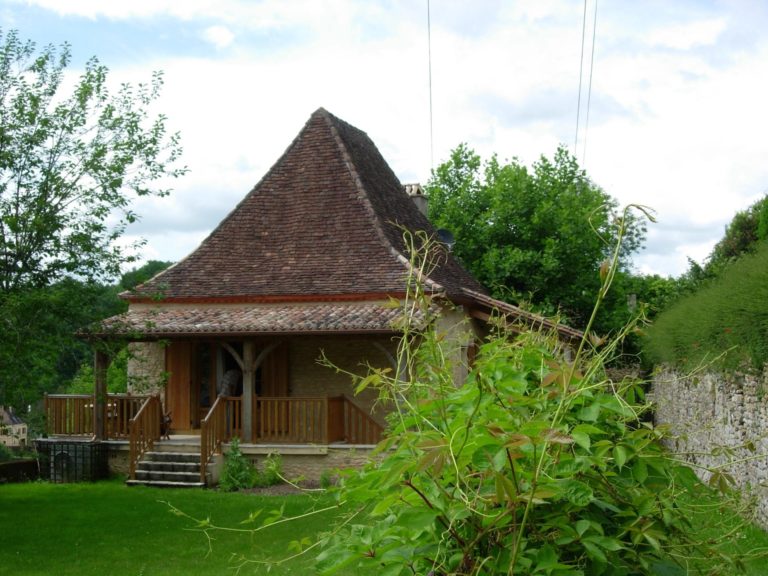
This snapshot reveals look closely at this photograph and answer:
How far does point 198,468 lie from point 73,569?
21.8 feet

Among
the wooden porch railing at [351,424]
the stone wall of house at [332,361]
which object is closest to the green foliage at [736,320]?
the wooden porch railing at [351,424]

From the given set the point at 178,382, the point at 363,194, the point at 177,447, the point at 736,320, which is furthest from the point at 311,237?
the point at 736,320

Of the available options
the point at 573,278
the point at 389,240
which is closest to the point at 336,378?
the point at 389,240

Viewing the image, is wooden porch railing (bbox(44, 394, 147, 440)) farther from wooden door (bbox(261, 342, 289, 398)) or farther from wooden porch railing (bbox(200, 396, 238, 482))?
wooden door (bbox(261, 342, 289, 398))

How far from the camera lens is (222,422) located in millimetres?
17500

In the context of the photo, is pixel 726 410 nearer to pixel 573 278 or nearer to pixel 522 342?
pixel 522 342

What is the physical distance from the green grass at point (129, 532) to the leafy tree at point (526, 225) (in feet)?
48.4

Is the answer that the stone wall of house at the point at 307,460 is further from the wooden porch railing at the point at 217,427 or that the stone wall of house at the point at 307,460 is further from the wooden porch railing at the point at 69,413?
the wooden porch railing at the point at 69,413

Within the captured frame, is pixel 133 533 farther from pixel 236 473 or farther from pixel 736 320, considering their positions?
pixel 736 320

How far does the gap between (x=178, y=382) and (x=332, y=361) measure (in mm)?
Answer: 3405

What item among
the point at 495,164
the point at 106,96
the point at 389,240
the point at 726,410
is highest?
the point at 495,164

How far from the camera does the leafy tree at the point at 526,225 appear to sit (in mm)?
30234

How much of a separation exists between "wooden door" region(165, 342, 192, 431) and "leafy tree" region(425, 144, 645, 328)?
1132 centimetres

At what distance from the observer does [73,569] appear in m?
10.1
